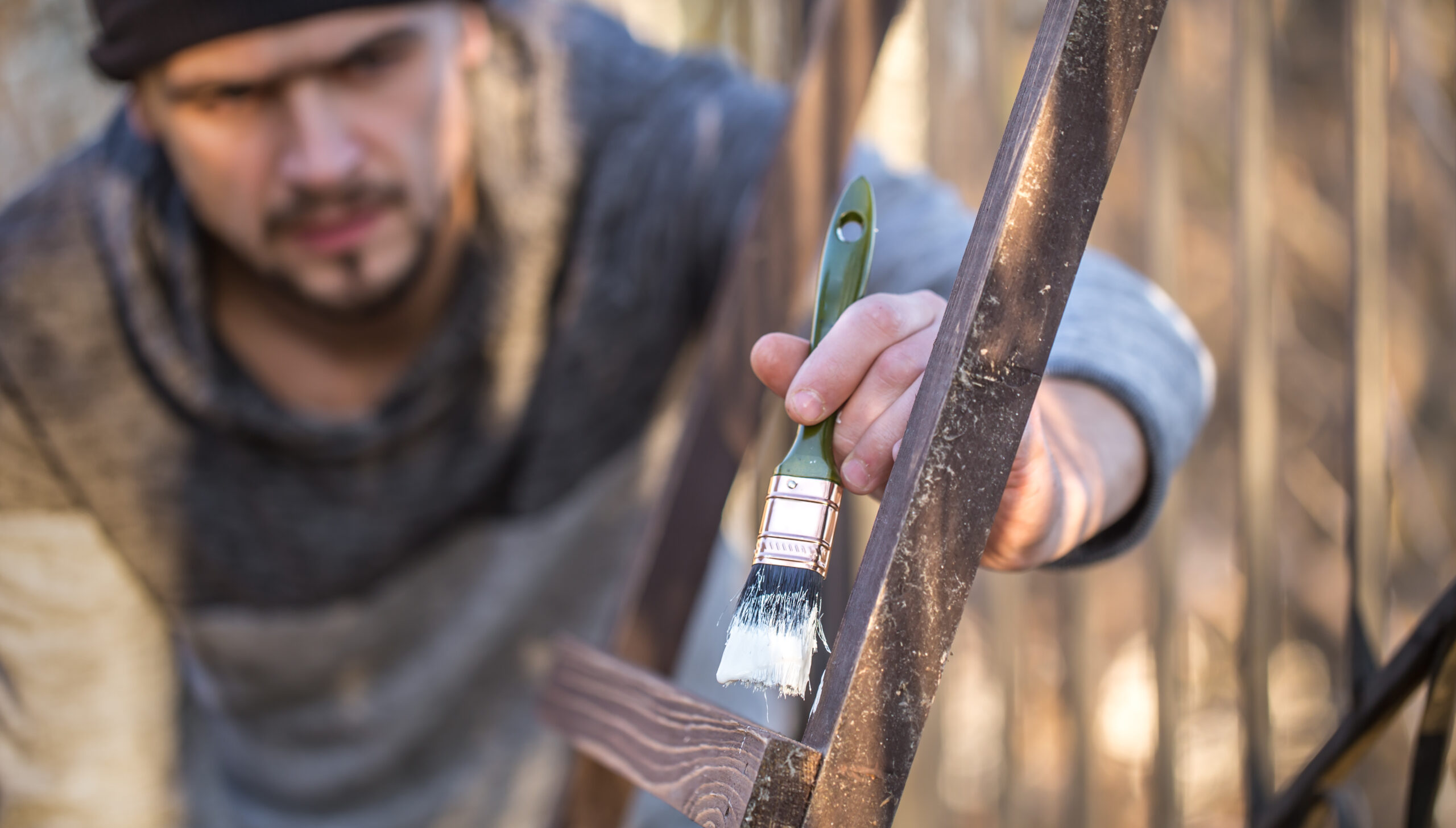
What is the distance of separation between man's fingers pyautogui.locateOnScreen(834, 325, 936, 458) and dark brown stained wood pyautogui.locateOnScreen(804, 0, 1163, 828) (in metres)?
0.03

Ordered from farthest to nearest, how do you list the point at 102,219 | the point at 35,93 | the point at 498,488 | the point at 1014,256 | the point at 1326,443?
the point at 1326,443 < the point at 35,93 < the point at 498,488 < the point at 102,219 < the point at 1014,256

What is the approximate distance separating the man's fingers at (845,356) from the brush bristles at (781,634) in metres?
0.08

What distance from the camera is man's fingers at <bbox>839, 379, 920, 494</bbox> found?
→ 0.52 meters

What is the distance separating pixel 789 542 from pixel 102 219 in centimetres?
117

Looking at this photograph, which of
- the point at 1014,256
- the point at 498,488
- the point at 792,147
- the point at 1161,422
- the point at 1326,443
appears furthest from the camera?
the point at 1326,443

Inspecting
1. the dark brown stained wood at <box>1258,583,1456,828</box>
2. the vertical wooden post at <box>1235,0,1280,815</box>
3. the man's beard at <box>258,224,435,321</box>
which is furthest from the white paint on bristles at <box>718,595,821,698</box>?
the man's beard at <box>258,224,435,321</box>

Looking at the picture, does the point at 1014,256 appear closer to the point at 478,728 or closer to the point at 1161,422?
the point at 1161,422

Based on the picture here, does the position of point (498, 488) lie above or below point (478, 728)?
above

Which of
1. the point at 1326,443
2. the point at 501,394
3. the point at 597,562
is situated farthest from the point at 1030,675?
the point at 501,394

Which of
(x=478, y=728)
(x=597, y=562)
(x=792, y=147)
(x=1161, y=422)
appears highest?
(x=792, y=147)

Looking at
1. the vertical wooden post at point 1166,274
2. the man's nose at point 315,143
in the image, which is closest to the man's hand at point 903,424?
the vertical wooden post at point 1166,274

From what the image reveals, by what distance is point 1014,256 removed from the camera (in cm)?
48

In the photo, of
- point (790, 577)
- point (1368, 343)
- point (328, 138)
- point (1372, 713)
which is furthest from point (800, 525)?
point (328, 138)

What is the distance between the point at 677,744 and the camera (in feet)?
1.96
